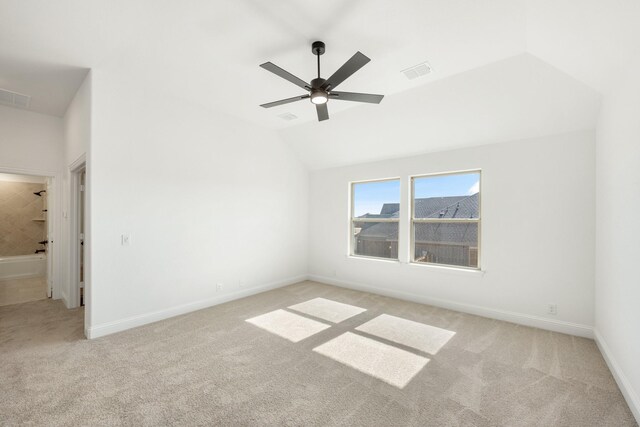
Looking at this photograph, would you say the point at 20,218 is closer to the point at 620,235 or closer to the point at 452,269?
the point at 452,269

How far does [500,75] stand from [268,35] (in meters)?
2.49

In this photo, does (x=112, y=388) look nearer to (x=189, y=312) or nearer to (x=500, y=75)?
(x=189, y=312)

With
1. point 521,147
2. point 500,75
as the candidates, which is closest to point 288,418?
point 500,75

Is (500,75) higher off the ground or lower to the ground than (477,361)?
higher

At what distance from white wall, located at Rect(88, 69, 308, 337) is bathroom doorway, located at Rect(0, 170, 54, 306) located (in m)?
3.92

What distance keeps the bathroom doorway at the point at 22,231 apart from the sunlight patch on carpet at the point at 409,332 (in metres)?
6.62

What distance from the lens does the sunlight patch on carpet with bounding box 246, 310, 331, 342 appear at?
341cm

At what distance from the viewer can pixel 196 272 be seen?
4.20 meters

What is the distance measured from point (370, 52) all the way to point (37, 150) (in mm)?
5156

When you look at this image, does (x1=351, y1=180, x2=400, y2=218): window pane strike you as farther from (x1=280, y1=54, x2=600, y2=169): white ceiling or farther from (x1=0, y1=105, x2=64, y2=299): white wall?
(x1=0, y1=105, x2=64, y2=299): white wall

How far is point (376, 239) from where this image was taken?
5.46 m

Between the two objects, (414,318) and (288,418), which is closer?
(288,418)

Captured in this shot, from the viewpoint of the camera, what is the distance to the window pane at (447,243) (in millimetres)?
4277

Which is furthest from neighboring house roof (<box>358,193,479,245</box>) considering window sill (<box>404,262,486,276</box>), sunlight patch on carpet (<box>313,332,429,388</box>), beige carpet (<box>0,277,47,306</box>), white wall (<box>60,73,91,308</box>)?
beige carpet (<box>0,277,47,306</box>)
